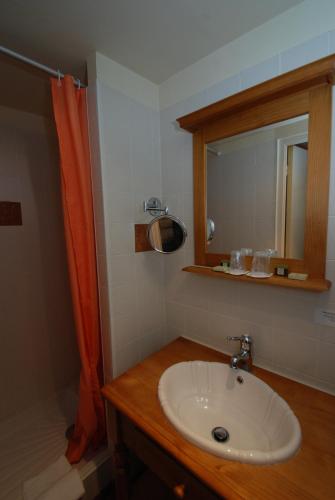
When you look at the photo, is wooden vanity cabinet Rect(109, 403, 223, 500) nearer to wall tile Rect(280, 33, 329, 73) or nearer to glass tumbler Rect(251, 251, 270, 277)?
glass tumbler Rect(251, 251, 270, 277)

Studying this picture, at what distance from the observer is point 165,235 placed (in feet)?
3.89

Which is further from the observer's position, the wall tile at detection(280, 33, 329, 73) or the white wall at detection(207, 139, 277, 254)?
the white wall at detection(207, 139, 277, 254)

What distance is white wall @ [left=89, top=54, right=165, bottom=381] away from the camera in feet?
3.43

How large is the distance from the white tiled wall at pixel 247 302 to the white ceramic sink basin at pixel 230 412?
16cm

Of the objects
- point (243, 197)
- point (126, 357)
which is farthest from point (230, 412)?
point (243, 197)

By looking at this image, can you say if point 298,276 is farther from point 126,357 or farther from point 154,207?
point 126,357

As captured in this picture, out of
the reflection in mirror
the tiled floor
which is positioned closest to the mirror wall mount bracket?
the reflection in mirror

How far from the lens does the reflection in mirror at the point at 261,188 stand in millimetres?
877

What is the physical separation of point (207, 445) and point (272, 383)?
408 mm

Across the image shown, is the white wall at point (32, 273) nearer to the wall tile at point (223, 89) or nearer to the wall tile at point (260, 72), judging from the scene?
the wall tile at point (223, 89)

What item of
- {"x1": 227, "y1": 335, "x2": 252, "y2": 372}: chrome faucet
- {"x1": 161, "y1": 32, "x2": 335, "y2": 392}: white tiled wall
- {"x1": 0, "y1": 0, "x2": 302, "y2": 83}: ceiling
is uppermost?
{"x1": 0, "y1": 0, "x2": 302, "y2": 83}: ceiling

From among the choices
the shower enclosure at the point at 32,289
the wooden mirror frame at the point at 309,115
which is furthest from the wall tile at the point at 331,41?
the shower enclosure at the point at 32,289

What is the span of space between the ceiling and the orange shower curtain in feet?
0.52

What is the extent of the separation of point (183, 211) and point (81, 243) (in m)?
0.56
